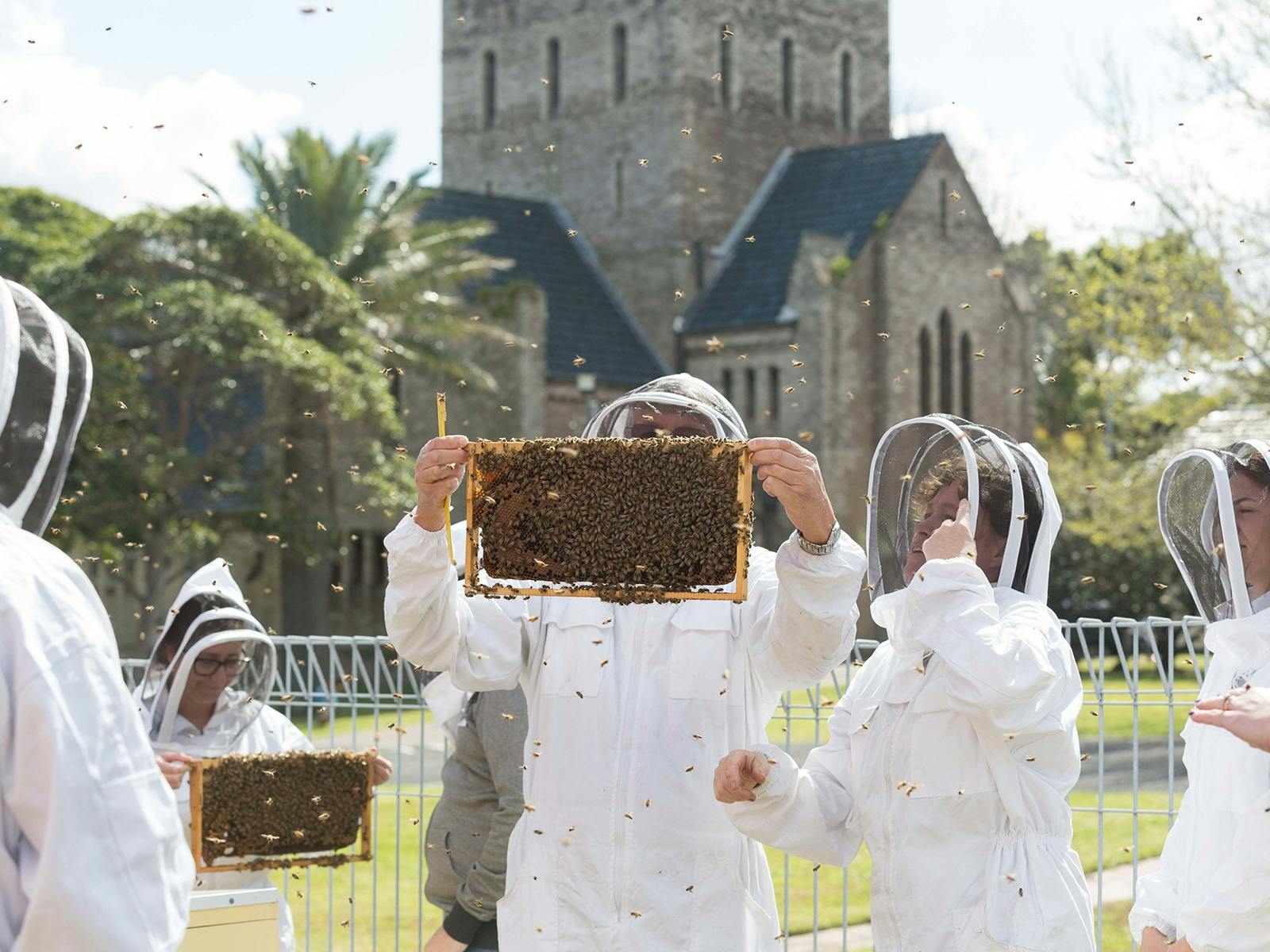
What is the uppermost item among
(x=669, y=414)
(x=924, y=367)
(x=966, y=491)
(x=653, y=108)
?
(x=653, y=108)

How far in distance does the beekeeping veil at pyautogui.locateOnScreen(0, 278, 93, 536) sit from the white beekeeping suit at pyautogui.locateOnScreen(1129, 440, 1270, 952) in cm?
277

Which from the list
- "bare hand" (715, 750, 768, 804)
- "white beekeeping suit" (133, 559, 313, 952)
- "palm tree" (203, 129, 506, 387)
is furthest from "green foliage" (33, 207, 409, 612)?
"bare hand" (715, 750, 768, 804)

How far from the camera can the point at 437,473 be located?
13.5 feet

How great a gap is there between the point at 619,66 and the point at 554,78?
79.8 inches

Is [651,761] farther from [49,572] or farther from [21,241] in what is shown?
[21,241]

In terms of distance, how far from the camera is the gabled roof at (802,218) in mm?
35531

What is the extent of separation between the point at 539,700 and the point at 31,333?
1.96 metres

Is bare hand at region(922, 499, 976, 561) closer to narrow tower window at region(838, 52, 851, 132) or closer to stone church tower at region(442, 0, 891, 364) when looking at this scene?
stone church tower at region(442, 0, 891, 364)

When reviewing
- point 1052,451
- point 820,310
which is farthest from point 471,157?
point 1052,451

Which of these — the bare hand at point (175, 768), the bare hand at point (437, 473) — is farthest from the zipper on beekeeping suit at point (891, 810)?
the bare hand at point (175, 768)

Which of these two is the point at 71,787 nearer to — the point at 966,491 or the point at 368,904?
the point at 966,491

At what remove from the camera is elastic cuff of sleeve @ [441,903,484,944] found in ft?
16.9

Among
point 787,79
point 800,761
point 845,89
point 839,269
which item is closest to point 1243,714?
point 800,761

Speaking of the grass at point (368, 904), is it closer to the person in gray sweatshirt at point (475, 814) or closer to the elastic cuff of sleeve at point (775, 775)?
the person in gray sweatshirt at point (475, 814)
